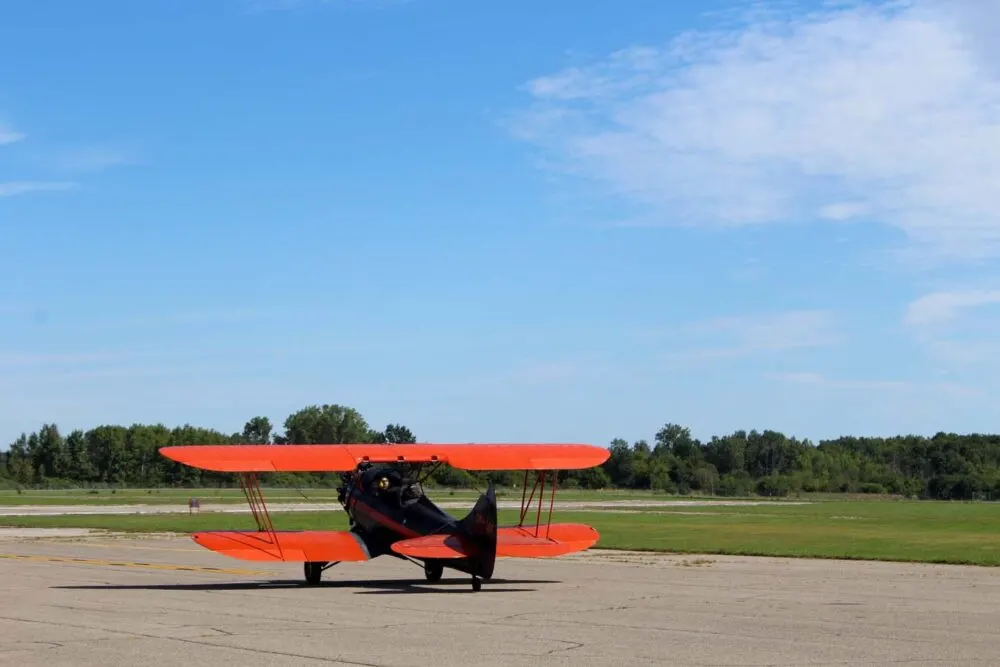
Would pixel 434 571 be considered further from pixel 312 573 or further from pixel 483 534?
pixel 483 534

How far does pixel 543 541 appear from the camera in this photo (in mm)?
24203

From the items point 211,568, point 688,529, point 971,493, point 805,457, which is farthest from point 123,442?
point 211,568

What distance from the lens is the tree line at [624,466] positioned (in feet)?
469

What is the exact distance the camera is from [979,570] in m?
27.9

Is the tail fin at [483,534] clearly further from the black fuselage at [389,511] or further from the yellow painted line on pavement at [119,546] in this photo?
the yellow painted line on pavement at [119,546]

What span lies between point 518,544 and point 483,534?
1.95 m

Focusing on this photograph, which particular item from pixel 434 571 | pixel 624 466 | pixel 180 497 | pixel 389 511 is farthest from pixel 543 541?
pixel 624 466

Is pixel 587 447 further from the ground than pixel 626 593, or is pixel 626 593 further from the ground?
pixel 587 447

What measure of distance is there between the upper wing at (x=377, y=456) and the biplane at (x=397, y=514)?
21 millimetres

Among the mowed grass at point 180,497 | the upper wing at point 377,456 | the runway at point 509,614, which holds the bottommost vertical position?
the runway at point 509,614

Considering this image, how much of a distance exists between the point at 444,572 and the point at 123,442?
146 meters

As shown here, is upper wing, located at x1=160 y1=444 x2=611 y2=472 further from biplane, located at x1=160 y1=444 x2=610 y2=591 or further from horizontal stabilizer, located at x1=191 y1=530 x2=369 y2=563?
horizontal stabilizer, located at x1=191 y1=530 x2=369 y2=563

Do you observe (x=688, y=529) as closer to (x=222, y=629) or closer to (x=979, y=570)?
(x=979, y=570)

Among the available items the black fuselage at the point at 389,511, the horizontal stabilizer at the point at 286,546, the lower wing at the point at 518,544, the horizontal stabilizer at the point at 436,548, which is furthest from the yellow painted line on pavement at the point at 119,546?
the horizontal stabilizer at the point at 436,548
